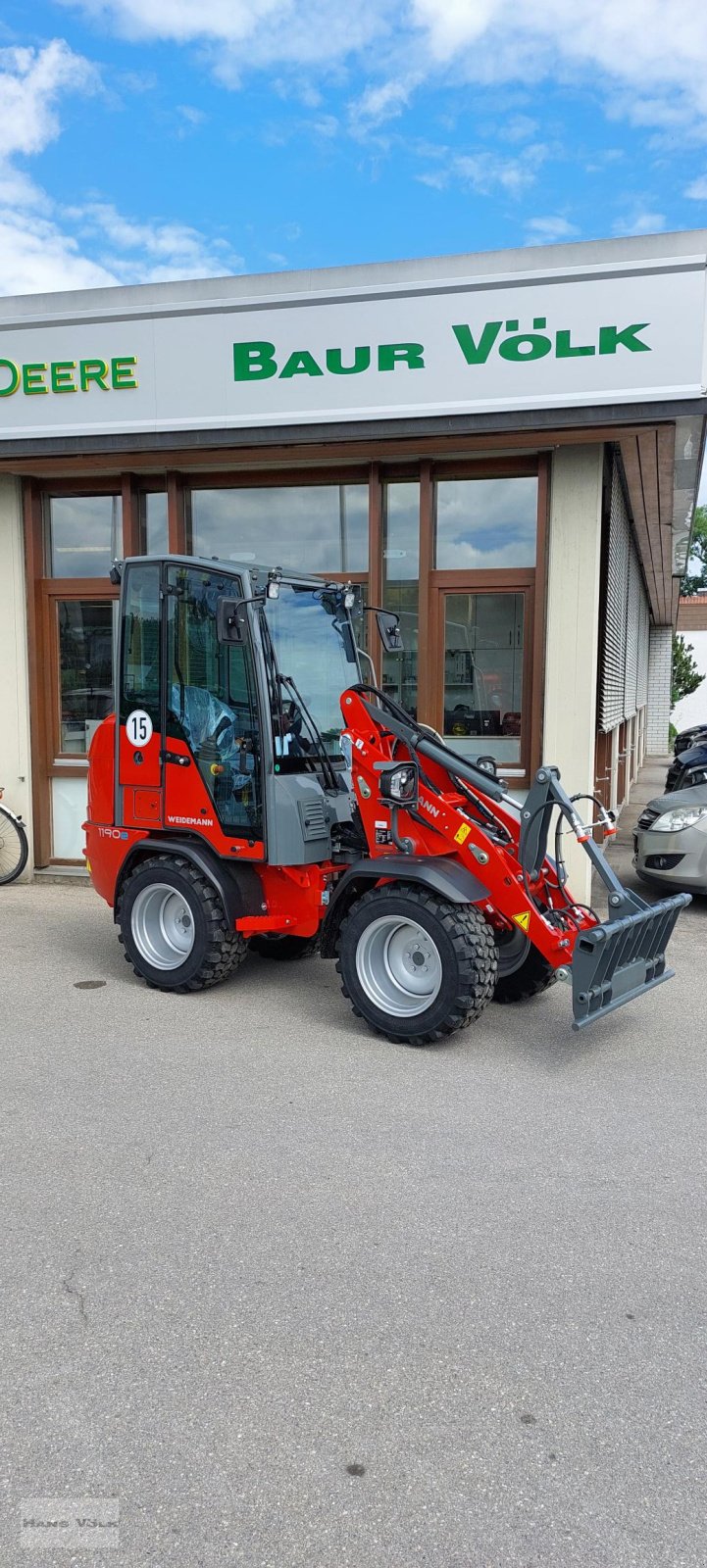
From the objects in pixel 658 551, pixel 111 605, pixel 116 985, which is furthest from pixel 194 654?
pixel 658 551

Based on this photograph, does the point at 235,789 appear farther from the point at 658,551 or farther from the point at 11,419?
the point at 658,551

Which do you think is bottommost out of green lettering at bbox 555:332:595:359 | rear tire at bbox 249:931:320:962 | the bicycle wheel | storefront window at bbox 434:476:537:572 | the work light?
rear tire at bbox 249:931:320:962

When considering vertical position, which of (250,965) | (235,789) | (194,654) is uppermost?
(194,654)

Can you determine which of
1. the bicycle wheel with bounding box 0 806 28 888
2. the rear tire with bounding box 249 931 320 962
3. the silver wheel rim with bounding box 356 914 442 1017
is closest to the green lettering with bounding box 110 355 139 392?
the bicycle wheel with bounding box 0 806 28 888

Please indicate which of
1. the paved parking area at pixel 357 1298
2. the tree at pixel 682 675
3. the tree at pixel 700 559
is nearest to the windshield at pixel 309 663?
the paved parking area at pixel 357 1298

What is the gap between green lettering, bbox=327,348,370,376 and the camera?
8.18 metres

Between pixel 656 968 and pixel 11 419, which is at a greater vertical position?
pixel 11 419

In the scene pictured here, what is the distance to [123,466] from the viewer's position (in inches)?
370

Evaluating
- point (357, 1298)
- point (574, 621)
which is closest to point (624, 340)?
point (574, 621)

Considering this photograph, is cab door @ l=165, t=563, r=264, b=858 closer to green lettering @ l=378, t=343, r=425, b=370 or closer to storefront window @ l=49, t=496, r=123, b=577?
green lettering @ l=378, t=343, r=425, b=370

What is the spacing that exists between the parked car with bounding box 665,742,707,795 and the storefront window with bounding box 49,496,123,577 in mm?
5615

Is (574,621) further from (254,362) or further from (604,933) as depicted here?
(604,933)

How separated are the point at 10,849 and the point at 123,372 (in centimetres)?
436

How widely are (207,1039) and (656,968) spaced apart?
2392mm
